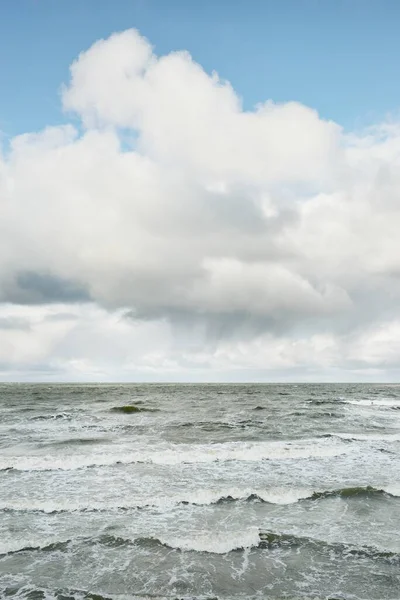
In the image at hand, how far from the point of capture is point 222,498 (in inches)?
527

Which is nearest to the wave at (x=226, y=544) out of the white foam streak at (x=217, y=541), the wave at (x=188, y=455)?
the white foam streak at (x=217, y=541)

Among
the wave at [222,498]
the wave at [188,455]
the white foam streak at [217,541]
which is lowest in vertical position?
the wave at [188,455]

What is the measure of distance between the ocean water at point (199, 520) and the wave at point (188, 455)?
0.30 feet

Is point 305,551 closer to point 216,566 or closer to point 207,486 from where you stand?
point 216,566

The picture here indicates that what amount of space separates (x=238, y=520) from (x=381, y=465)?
32.4ft

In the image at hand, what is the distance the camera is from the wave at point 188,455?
18.5 metres

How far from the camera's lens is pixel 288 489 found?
1426cm

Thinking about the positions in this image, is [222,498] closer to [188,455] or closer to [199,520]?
[199,520]

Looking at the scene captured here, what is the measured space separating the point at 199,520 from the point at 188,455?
8982mm

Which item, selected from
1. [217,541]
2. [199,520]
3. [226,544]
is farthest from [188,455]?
[226,544]

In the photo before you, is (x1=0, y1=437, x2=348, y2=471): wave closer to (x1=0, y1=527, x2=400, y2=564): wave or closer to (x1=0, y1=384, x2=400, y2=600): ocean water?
(x1=0, y1=384, x2=400, y2=600): ocean water

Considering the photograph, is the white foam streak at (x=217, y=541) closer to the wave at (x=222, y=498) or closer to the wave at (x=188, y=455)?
the wave at (x=222, y=498)

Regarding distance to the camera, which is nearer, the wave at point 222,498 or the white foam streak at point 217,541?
the white foam streak at point 217,541

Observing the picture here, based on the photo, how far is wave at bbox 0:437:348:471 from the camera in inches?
728
